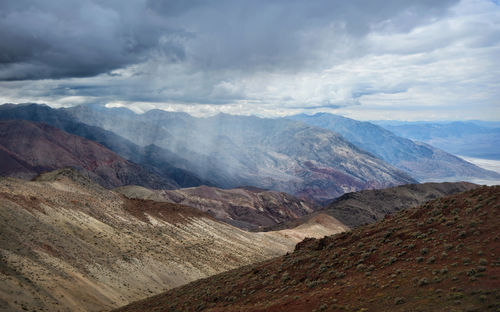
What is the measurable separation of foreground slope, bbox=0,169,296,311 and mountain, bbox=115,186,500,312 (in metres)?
9.72

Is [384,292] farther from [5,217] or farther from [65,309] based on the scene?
[5,217]

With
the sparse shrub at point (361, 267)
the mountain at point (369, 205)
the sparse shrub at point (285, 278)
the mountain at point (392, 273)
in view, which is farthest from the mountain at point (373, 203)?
the sparse shrub at point (361, 267)

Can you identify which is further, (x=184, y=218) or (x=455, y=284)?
(x=184, y=218)

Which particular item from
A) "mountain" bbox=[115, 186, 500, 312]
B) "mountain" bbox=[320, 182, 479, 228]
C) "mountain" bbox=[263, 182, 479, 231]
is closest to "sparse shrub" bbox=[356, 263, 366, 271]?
"mountain" bbox=[115, 186, 500, 312]

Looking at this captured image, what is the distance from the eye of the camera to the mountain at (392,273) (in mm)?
19891

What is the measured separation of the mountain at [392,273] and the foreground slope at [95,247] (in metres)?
9.72

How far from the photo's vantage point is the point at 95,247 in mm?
58312

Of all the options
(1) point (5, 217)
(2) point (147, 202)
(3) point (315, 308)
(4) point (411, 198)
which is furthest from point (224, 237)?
(4) point (411, 198)

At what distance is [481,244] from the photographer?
23.9 m

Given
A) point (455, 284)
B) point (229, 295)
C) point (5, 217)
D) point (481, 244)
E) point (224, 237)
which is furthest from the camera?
point (224, 237)

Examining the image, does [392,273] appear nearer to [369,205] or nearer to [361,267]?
[361,267]

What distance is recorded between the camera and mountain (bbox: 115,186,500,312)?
19.9 metres

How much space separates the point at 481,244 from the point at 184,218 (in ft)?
245

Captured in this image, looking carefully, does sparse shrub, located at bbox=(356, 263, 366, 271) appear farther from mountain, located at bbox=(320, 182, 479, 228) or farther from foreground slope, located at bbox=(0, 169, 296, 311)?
mountain, located at bbox=(320, 182, 479, 228)
